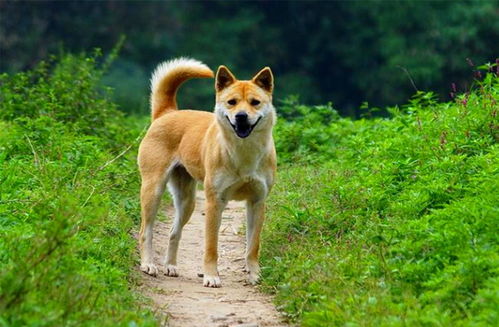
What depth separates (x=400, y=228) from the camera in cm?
620

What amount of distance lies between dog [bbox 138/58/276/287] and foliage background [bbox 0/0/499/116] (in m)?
17.9

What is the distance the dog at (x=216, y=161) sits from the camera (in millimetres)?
7129

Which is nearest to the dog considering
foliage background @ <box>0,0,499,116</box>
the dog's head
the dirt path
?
the dog's head

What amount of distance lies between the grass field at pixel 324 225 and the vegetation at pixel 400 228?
0.04ft

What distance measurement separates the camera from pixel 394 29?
2681 cm

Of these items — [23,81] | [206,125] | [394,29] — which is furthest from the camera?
[394,29]

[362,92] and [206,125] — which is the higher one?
[362,92]

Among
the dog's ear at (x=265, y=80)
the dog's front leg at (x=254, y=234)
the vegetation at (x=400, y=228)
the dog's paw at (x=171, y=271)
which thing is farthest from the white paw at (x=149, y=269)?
the dog's ear at (x=265, y=80)

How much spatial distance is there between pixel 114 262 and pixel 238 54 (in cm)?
2233

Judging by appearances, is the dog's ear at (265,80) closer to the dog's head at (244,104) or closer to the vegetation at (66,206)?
the dog's head at (244,104)

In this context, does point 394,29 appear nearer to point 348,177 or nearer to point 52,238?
point 348,177

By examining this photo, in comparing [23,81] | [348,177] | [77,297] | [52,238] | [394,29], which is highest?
[394,29]

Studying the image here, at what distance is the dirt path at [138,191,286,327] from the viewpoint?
6.01 metres

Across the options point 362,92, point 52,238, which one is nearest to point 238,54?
point 362,92
